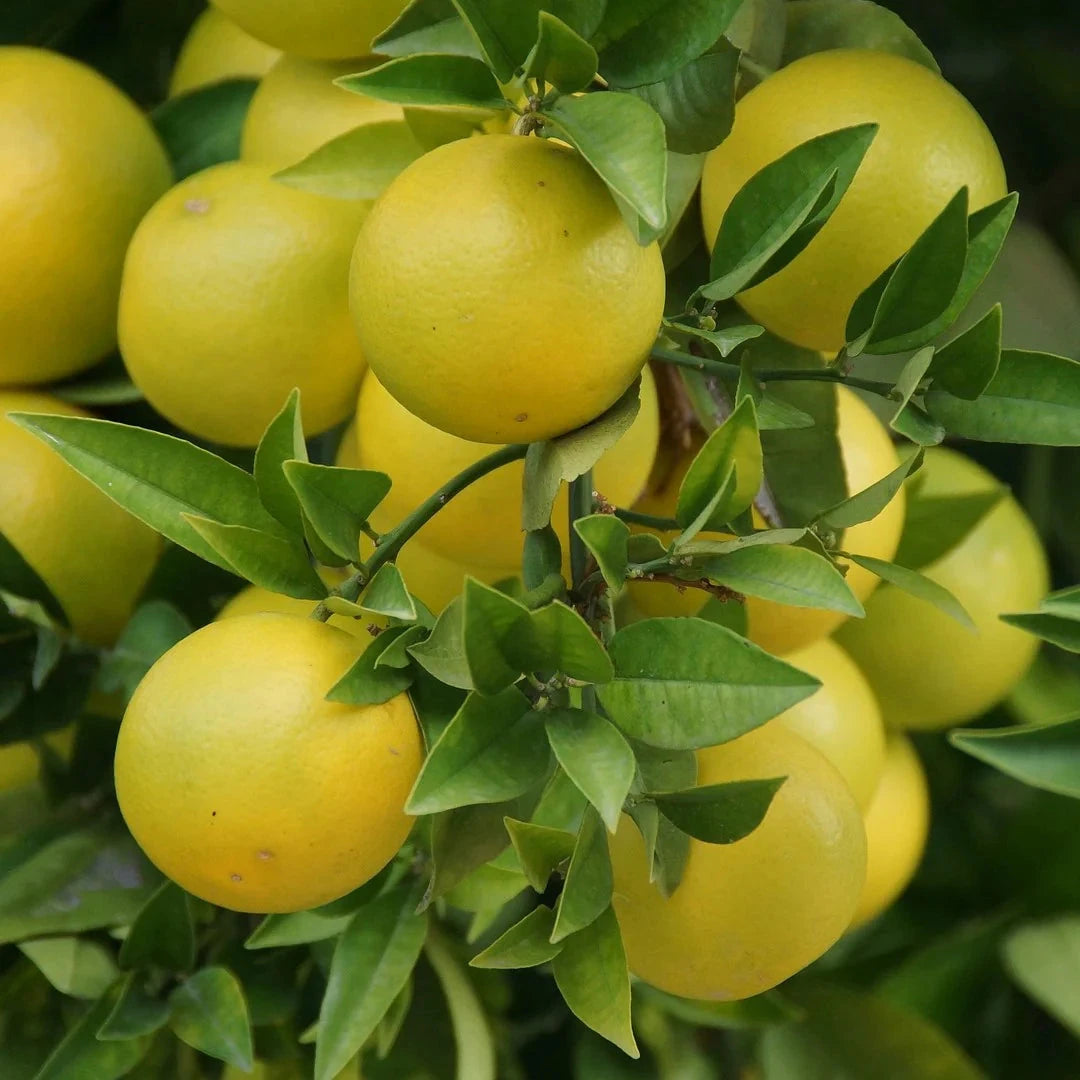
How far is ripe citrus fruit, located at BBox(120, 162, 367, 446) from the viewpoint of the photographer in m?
0.74

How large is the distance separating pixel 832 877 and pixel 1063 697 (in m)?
0.67

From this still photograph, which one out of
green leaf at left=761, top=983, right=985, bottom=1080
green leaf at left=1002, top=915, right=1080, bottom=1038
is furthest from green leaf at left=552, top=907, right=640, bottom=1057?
green leaf at left=1002, top=915, right=1080, bottom=1038

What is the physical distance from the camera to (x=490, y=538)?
0.70m

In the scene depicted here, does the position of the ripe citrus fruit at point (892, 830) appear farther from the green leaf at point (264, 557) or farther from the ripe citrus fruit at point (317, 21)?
the ripe citrus fruit at point (317, 21)

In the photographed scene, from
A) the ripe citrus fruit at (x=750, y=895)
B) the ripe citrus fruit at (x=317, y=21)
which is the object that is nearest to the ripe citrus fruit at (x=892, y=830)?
the ripe citrus fruit at (x=750, y=895)

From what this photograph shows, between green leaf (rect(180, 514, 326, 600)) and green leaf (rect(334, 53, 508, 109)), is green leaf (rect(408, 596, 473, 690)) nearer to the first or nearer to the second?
green leaf (rect(180, 514, 326, 600))

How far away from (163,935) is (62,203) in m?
0.44

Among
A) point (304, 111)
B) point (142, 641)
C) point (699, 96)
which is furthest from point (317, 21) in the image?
point (142, 641)

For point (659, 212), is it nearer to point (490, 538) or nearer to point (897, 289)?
point (897, 289)

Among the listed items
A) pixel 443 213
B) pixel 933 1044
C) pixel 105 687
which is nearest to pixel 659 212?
pixel 443 213

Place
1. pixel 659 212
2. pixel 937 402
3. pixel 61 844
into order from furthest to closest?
pixel 61 844, pixel 937 402, pixel 659 212

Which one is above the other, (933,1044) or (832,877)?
(832,877)

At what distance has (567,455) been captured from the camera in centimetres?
56

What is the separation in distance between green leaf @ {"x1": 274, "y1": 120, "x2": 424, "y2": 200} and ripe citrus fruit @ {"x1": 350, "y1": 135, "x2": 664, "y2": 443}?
4.9 inches
